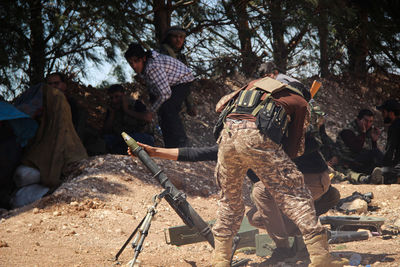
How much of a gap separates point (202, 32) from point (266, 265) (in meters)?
4.53

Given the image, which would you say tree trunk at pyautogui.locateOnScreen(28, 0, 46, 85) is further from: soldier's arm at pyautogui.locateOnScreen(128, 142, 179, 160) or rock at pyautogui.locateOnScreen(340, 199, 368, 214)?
rock at pyautogui.locateOnScreen(340, 199, 368, 214)

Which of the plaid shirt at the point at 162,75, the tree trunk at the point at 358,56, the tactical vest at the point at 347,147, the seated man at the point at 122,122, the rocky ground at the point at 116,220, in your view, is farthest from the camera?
the tree trunk at the point at 358,56

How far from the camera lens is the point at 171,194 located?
2609 millimetres

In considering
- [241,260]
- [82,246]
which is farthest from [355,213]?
[82,246]

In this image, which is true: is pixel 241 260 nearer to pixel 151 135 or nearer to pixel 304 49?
pixel 151 135

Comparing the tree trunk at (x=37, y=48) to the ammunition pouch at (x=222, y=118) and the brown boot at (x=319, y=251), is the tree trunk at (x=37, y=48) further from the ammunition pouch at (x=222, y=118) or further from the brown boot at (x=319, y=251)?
the brown boot at (x=319, y=251)

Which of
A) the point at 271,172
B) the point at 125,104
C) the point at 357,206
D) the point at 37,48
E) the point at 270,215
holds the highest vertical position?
the point at 37,48

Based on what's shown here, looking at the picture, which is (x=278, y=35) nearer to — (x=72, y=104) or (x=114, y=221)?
Answer: (x=72, y=104)

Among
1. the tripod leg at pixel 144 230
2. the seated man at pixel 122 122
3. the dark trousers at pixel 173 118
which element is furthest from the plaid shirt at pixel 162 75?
the tripod leg at pixel 144 230

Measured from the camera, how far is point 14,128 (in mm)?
4688

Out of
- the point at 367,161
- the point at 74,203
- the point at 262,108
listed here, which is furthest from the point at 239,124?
the point at 367,161

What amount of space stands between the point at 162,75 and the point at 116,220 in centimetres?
168

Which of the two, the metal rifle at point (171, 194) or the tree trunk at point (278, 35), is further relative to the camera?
the tree trunk at point (278, 35)

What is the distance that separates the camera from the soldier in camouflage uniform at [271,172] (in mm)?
2316
